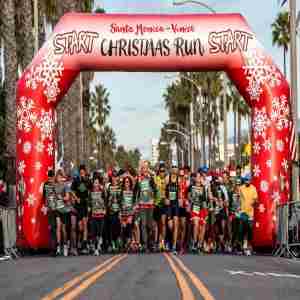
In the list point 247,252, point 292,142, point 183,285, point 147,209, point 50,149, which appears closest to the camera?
point 183,285

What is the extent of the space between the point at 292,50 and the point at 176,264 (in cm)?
926

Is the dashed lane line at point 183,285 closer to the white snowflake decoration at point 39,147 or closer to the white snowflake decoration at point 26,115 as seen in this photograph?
the white snowflake decoration at point 39,147

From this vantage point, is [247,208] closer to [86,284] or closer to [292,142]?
[292,142]

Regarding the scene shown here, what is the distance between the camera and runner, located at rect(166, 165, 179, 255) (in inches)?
828

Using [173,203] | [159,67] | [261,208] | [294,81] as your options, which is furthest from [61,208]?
[294,81]

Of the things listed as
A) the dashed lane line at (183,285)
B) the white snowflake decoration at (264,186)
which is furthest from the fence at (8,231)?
the dashed lane line at (183,285)

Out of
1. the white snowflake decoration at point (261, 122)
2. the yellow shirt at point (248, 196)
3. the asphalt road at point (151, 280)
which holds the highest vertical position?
the white snowflake decoration at point (261, 122)

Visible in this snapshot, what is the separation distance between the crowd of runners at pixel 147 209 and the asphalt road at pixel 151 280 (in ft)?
12.7

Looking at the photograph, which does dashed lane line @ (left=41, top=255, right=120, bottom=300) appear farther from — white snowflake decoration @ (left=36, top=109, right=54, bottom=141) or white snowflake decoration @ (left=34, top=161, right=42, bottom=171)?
white snowflake decoration @ (left=36, top=109, right=54, bottom=141)

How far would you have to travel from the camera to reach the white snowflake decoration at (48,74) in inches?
835

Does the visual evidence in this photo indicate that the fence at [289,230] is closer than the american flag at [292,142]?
Yes

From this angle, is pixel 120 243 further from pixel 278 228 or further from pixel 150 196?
pixel 278 228

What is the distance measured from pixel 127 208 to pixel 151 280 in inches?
368

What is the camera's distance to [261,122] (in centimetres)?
2131
